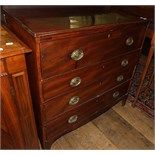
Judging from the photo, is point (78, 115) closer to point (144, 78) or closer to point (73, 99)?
point (73, 99)

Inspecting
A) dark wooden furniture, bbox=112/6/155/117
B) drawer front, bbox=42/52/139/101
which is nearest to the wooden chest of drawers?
drawer front, bbox=42/52/139/101

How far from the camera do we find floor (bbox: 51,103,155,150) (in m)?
1.48

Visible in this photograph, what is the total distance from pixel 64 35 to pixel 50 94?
361 millimetres

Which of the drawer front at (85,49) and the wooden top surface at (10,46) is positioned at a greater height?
the wooden top surface at (10,46)

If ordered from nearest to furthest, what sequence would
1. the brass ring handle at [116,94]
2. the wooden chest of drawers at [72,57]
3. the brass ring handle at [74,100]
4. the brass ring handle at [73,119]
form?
1. the wooden chest of drawers at [72,57]
2. the brass ring handle at [74,100]
3. the brass ring handle at [73,119]
4. the brass ring handle at [116,94]

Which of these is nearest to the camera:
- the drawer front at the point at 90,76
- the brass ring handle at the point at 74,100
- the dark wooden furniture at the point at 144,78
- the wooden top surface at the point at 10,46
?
the wooden top surface at the point at 10,46

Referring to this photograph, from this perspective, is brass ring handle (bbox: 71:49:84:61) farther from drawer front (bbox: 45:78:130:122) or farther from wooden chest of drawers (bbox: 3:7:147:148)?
drawer front (bbox: 45:78:130:122)

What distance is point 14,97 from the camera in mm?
963

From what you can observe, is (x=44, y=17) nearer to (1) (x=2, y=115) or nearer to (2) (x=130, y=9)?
(1) (x=2, y=115)

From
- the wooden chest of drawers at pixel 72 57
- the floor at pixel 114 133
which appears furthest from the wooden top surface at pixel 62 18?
the floor at pixel 114 133

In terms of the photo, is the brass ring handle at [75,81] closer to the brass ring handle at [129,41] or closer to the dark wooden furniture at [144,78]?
the brass ring handle at [129,41]

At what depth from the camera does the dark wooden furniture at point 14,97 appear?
0.83 m

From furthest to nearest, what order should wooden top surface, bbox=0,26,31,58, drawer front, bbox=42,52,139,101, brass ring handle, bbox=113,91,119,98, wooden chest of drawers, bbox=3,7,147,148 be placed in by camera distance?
1. brass ring handle, bbox=113,91,119,98
2. drawer front, bbox=42,52,139,101
3. wooden chest of drawers, bbox=3,7,147,148
4. wooden top surface, bbox=0,26,31,58
